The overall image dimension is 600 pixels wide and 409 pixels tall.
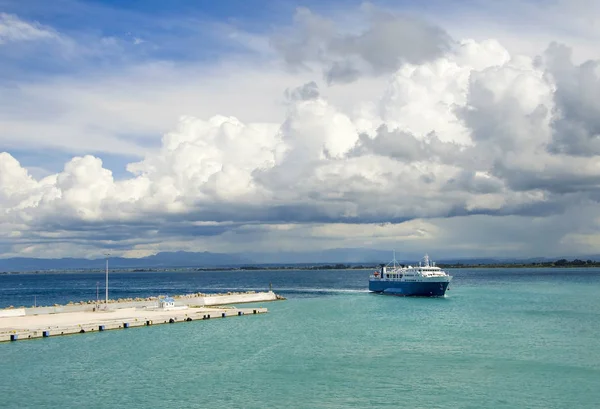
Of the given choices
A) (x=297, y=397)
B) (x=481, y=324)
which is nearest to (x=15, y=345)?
(x=297, y=397)

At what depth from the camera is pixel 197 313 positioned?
10512cm

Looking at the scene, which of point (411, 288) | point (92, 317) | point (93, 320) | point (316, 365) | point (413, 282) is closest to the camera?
point (316, 365)

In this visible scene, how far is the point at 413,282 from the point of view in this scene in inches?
6088

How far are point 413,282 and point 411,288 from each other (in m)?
1.93

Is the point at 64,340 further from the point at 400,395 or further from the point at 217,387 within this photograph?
the point at 400,395

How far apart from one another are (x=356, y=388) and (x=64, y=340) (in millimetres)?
42009

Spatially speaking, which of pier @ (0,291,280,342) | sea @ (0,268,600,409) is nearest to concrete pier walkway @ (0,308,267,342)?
pier @ (0,291,280,342)

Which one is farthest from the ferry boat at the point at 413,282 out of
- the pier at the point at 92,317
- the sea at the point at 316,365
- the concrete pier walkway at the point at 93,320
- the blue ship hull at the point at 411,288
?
the concrete pier walkway at the point at 93,320

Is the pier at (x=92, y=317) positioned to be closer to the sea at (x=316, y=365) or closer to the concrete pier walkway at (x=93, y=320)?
the concrete pier walkway at (x=93, y=320)

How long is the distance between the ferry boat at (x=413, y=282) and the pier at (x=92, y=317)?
50986 millimetres

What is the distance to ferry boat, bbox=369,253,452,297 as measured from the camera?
494 ft

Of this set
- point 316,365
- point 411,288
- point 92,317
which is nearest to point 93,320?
point 92,317

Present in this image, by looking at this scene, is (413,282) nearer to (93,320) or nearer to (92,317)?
(92,317)

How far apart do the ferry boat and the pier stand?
167 feet
